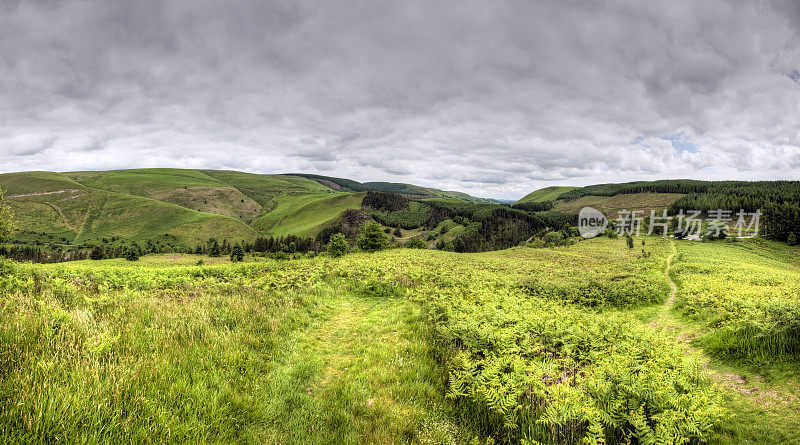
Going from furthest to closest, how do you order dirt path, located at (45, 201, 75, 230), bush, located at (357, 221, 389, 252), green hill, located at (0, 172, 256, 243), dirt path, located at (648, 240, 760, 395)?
dirt path, located at (45, 201, 75, 230)
green hill, located at (0, 172, 256, 243)
bush, located at (357, 221, 389, 252)
dirt path, located at (648, 240, 760, 395)

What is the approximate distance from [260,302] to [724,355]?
14221mm

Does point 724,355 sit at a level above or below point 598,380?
below

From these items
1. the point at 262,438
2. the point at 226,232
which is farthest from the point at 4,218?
the point at 226,232

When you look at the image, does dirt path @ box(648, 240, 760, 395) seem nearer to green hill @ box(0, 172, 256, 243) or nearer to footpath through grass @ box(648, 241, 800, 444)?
footpath through grass @ box(648, 241, 800, 444)

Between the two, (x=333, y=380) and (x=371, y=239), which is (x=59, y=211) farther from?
(x=333, y=380)

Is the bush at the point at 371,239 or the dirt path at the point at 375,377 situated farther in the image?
the bush at the point at 371,239

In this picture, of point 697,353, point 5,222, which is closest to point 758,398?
point 697,353

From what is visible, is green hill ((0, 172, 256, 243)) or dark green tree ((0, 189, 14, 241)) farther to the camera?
green hill ((0, 172, 256, 243))

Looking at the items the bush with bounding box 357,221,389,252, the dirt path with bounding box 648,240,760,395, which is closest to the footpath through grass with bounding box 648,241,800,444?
the dirt path with bounding box 648,240,760,395

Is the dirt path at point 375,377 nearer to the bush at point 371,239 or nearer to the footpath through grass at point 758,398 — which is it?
the footpath through grass at point 758,398

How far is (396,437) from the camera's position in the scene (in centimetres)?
445

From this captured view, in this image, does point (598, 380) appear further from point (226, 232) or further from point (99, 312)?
point (226, 232)

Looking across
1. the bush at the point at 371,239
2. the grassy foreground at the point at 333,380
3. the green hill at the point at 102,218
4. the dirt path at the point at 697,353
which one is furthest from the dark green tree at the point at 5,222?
the green hill at the point at 102,218

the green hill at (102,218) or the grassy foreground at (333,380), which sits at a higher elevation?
the grassy foreground at (333,380)
